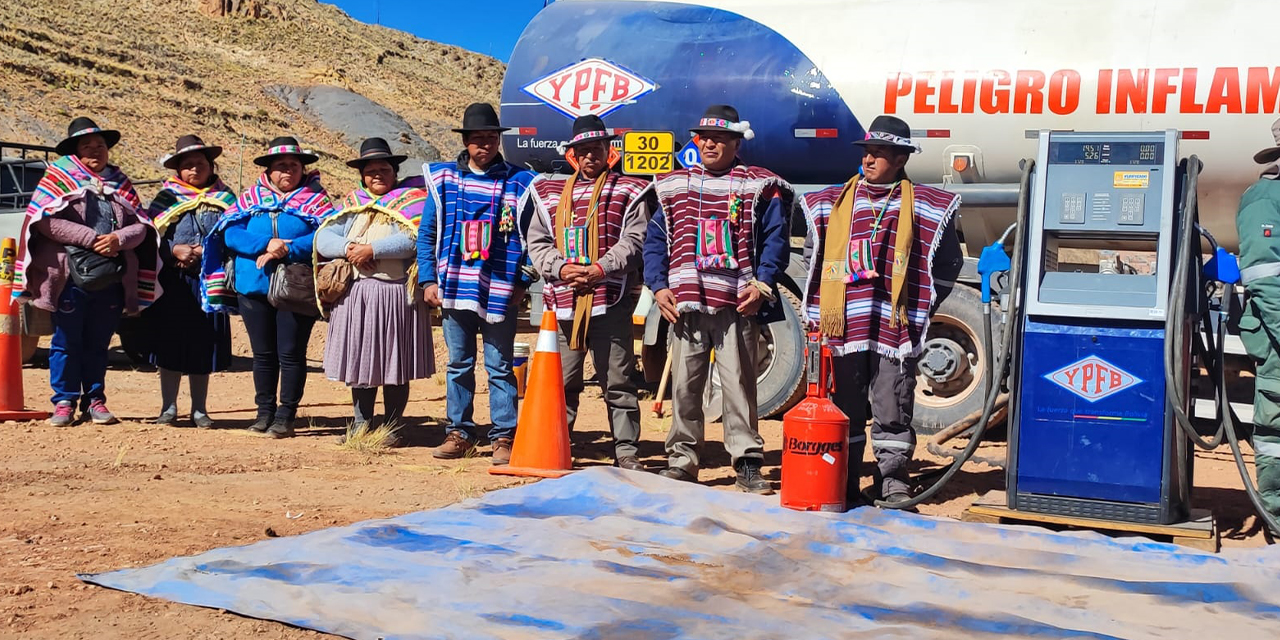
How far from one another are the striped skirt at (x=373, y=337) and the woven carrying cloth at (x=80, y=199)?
150cm

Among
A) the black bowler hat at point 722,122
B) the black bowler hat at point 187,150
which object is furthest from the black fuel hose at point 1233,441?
the black bowler hat at point 187,150

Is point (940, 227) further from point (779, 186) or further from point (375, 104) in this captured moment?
point (375, 104)

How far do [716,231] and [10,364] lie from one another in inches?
205

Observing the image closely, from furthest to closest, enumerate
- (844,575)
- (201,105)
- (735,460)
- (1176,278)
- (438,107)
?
(438,107)
(201,105)
(735,460)
(1176,278)
(844,575)

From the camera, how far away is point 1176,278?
226 inches

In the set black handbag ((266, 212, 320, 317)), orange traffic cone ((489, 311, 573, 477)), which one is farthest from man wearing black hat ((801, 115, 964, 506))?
Answer: black handbag ((266, 212, 320, 317))

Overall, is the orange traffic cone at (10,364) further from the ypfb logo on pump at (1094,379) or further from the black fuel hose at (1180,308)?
the black fuel hose at (1180,308)

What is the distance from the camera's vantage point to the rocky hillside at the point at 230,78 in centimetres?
3775

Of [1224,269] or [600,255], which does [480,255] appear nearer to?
[600,255]

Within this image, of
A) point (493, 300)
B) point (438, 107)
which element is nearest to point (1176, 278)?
point (493, 300)

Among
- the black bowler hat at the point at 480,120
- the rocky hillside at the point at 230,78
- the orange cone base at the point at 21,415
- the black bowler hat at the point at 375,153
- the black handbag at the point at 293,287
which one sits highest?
the rocky hillside at the point at 230,78

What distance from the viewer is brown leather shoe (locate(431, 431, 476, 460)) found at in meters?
7.84

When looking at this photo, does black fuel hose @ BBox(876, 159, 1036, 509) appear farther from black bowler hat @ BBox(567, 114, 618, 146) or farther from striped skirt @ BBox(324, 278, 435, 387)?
→ striped skirt @ BBox(324, 278, 435, 387)

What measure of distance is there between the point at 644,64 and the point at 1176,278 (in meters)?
5.01
